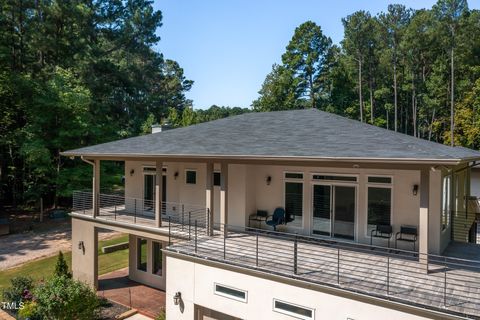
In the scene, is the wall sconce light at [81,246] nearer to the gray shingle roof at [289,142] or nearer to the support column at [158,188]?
the gray shingle roof at [289,142]

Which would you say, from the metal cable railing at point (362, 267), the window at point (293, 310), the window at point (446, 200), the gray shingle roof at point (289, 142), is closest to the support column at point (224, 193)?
the metal cable railing at point (362, 267)

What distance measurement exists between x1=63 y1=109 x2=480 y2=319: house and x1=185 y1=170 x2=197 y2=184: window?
0.06 m

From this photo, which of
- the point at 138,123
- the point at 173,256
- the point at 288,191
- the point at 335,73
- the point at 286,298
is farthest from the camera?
the point at 335,73

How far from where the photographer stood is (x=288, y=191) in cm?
1155

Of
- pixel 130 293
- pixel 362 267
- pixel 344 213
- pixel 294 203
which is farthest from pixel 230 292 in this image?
pixel 130 293

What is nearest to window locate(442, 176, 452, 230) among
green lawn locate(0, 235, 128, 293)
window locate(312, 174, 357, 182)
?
window locate(312, 174, 357, 182)

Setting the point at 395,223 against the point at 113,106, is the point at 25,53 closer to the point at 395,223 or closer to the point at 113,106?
the point at 113,106

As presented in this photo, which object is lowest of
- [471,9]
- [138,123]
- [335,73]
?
[138,123]

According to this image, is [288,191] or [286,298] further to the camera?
[288,191]

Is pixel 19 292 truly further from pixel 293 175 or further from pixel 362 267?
pixel 362 267

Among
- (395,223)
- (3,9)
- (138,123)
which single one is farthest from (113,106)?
(395,223)

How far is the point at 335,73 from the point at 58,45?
1303 inches

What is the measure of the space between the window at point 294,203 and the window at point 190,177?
3790 millimetres

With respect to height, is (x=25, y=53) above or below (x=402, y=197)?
above
